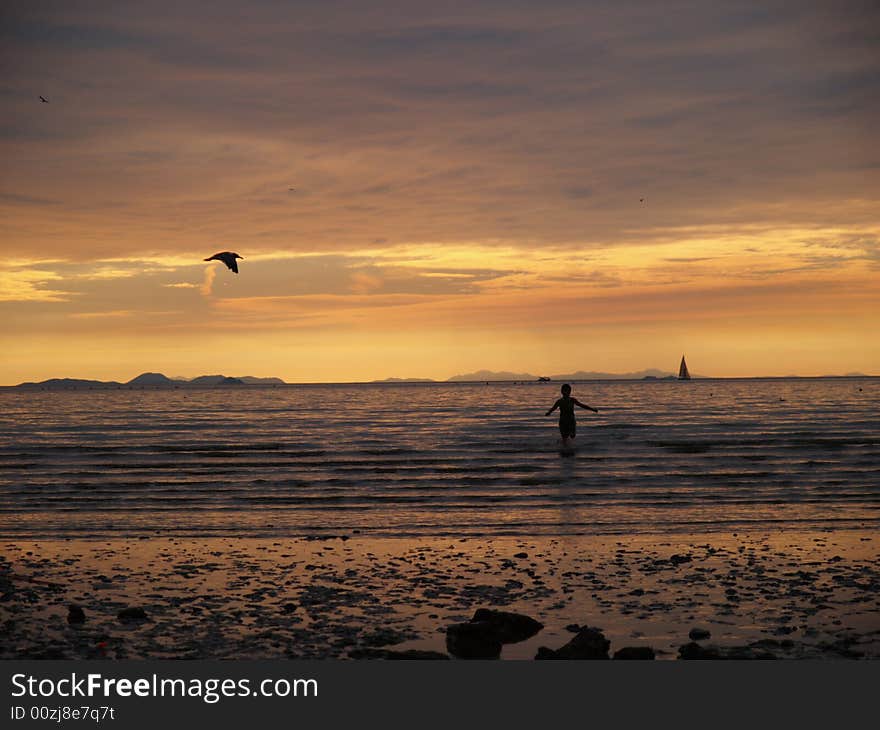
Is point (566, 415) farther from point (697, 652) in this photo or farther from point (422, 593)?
point (697, 652)

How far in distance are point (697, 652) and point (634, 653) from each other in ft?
2.33

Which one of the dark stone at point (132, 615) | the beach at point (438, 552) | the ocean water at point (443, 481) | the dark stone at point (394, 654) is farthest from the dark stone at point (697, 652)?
the ocean water at point (443, 481)

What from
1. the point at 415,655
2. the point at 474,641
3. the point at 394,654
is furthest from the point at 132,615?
the point at 474,641

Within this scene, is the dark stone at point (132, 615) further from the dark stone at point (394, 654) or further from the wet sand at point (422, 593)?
the dark stone at point (394, 654)

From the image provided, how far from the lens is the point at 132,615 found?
11453 millimetres

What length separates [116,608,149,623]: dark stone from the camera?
11414 mm

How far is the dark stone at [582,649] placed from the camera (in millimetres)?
9383

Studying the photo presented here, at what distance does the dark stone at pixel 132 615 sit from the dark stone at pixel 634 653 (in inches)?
239

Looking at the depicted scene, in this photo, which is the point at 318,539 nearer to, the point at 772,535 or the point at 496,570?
the point at 496,570

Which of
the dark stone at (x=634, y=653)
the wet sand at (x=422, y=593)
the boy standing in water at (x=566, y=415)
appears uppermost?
the boy standing in water at (x=566, y=415)

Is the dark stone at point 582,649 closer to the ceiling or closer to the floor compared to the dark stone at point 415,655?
closer to the ceiling

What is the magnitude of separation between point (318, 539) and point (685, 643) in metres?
9.20

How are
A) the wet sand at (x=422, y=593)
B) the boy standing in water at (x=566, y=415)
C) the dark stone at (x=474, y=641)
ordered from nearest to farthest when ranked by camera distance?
the dark stone at (x=474, y=641) → the wet sand at (x=422, y=593) → the boy standing in water at (x=566, y=415)

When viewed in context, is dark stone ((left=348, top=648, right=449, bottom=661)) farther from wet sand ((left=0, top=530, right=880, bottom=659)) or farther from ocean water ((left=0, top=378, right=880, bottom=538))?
ocean water ((left=0, top=378, right=880, bottom=538))
